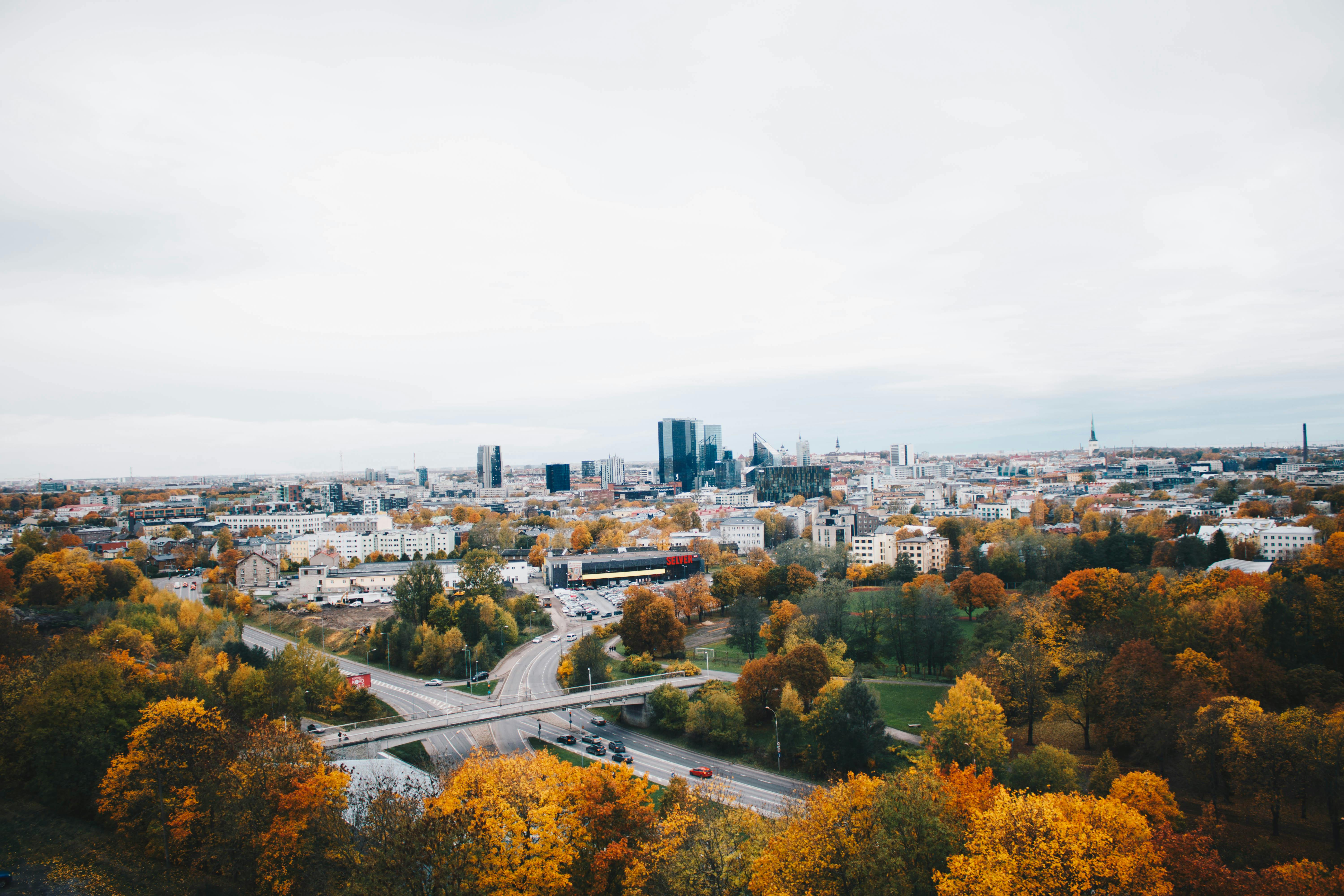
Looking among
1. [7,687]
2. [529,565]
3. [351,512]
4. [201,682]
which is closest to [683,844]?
[201,682]

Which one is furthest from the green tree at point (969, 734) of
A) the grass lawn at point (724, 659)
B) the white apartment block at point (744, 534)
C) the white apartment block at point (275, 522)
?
the white apartment block at point (275, 522)

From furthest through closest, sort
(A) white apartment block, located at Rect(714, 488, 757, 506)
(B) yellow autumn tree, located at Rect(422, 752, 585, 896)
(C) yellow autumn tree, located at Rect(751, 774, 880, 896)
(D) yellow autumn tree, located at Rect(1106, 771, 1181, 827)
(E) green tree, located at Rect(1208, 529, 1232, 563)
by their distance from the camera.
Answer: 1. (A) white apartment block, located at Rect(714, 488, 757, 506)
2. (E) green tree, located at Rect(1208, 529, 1232, 563)
3. (D) yellow autumn tree, located at Rect(1106, 771, 1181, 827)
4. (C) yellow autumn tree, located at Rect(751, 774, 880, 896)
5. (B) yellow autumn tree, located at Rect(422, 752, 585, 896)

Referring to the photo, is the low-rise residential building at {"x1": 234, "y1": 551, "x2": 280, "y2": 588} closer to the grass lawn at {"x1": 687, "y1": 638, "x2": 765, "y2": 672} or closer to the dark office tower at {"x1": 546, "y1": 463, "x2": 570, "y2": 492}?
the grass lawn at {"x1": 687, "y1": 638, "x2": 765, "y2": 672}

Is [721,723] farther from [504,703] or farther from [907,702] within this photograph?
[504,703]

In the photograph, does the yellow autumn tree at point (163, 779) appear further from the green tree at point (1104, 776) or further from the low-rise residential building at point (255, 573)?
the low-rise residential building at point (255, 573)

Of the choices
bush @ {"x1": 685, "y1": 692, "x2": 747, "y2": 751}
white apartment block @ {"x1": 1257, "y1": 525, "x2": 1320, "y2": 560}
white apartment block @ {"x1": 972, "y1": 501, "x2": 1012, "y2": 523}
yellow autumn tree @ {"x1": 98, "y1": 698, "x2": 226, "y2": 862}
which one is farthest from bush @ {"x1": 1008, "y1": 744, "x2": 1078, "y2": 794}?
white apartment block @ {"x1": 972, "y1": 501, "x2": 1012, "y2": 523}

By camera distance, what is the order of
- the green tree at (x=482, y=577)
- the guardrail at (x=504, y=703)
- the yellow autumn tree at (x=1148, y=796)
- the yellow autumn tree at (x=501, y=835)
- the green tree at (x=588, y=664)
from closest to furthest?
1. the yellow autumn tree at (x=501, y=835)
2. the yellow autumn tree at (x=1148, y=796)
3. the guardrail at (x=504, y=703)
4. the green tree at (x=588, y=664)
5. the green tree at (x=482, y=577)

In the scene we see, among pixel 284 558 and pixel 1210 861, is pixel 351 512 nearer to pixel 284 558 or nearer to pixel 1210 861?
pixel 284 558
